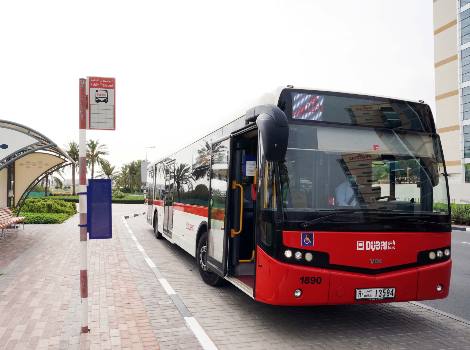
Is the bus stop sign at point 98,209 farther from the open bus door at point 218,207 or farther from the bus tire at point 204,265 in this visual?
the bus tire at point 204,265

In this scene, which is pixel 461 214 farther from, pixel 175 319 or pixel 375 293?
pixel 175 319

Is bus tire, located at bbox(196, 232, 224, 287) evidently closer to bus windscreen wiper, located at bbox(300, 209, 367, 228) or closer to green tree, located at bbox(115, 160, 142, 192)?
bus windscreen wiper, located at bbox(300, 209, 367, 228)

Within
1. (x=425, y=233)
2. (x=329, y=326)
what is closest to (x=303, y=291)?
(x=329, y=326)

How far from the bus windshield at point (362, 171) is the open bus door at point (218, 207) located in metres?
1.82

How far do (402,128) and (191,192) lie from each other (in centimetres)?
513

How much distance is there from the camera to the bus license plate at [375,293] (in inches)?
217

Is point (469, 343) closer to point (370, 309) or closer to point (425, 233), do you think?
point (425, 233)

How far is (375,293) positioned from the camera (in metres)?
5.56

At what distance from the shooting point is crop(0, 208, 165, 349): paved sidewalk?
5277mm

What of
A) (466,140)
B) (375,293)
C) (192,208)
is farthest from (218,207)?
(466,140)

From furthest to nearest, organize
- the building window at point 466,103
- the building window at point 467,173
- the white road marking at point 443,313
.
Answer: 1. the building window at point 466,103
2. the building window at point 467,173
3. the white road marking at point 443,313

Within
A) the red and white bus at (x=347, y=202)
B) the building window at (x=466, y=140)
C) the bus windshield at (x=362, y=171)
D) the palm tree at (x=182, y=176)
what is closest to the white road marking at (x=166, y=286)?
the red and white bus at (x=347, y=202)

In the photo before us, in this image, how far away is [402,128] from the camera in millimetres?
6094

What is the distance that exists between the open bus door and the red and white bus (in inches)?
35.3
